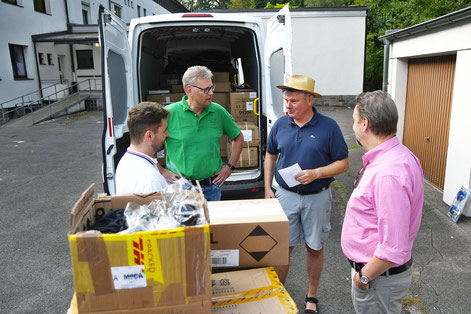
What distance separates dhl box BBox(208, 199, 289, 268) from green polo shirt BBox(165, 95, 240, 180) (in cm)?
135

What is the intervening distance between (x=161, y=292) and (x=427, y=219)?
4.39 meters

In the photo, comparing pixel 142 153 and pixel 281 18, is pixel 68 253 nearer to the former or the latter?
pixel 142 153

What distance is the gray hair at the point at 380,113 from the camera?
169cm

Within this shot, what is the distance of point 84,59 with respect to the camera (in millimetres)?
20891

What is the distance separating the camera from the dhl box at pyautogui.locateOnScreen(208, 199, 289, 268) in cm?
162

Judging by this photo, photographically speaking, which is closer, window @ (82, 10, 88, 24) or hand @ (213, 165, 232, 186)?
hand @ (213, 165, 232, 186)

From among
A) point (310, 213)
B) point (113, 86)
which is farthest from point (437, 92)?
point (113, 86)

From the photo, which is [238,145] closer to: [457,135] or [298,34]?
[457,135]

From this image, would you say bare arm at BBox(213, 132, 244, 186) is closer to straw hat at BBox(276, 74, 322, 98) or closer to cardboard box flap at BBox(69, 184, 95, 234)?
straw hat at BBox(276, 74, 322, 98)

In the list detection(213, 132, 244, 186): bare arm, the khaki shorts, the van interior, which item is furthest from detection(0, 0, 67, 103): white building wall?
the khaki shorts

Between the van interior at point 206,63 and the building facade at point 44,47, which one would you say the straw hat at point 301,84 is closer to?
the van interior at point 206,63

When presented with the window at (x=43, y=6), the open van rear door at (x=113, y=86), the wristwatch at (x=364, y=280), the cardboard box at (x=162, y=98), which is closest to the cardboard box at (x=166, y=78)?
the cardboard box at (x=162, y=98)

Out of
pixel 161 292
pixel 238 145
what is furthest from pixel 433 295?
pixel 161 292

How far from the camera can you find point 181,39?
6207 millimetres
